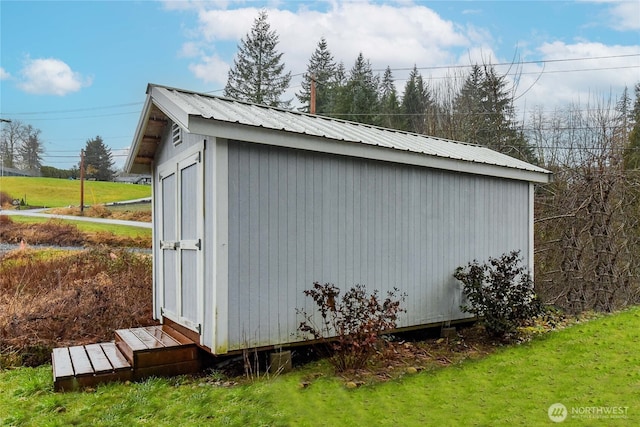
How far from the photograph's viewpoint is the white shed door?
404 centimetres

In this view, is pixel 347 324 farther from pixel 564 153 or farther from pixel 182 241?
pixel 564 153

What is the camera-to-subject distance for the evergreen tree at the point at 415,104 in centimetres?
1523

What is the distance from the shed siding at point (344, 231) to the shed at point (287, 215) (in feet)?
0.04

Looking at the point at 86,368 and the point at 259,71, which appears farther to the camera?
the point at 259,71

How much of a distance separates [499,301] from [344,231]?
6.77ft

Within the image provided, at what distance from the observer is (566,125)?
33.9 ft

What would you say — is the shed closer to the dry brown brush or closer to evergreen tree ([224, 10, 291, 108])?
the dry brown brush

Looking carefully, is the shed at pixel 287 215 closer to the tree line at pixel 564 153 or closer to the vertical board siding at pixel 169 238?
the vertical board siding at pixel 169 238

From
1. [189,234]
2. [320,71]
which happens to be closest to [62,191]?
[189,234]

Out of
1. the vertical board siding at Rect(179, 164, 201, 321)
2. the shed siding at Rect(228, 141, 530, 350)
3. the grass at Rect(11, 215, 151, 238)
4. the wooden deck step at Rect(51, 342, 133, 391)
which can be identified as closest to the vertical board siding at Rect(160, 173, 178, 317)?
the vertical board siding at Rect(179, 164, 201, 321)

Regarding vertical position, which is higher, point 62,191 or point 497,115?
point 497,115

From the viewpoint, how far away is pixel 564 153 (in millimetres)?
9344

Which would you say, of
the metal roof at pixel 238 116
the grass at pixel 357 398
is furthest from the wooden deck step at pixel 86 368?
the metal roof at pixel 238 116

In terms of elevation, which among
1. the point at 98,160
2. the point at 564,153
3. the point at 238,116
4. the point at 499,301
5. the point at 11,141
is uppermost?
the point at 11,141
